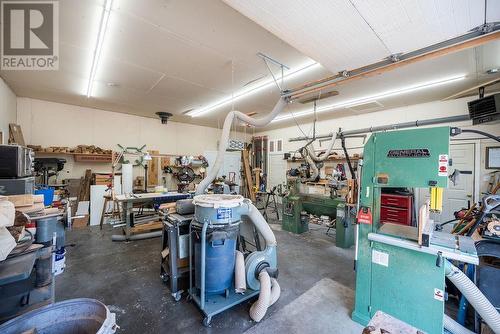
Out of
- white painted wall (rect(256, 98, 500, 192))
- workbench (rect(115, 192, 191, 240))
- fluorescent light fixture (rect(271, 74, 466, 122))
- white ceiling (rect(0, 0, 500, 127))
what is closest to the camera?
white ceiling (rect(0, 0, 500, 127))

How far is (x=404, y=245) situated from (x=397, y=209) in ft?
5.38

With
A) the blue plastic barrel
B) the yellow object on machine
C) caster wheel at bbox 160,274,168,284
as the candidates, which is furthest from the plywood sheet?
the yellow object on machine

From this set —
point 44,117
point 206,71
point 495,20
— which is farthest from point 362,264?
point 44,117

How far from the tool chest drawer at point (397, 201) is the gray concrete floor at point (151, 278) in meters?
1.12

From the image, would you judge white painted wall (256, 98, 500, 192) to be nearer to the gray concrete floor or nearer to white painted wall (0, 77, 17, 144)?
the gray concrete floor

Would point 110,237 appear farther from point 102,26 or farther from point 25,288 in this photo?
point 102,26

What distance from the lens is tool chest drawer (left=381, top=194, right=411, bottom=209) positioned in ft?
9.66

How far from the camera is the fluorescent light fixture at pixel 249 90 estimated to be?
10.7 feet

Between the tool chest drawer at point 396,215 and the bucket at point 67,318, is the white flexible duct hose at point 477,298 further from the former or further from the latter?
the bucket at point 67,318

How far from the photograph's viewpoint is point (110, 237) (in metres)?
4.17

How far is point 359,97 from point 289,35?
342 cm

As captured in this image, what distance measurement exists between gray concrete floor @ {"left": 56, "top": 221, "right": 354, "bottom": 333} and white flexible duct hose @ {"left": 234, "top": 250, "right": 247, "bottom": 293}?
273 mm

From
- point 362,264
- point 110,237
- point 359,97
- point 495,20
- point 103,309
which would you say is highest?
point 359,97

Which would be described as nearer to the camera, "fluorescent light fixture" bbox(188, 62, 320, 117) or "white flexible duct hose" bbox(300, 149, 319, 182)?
"fluorescent light fixture" bbox(188, 62, 320, 117)
